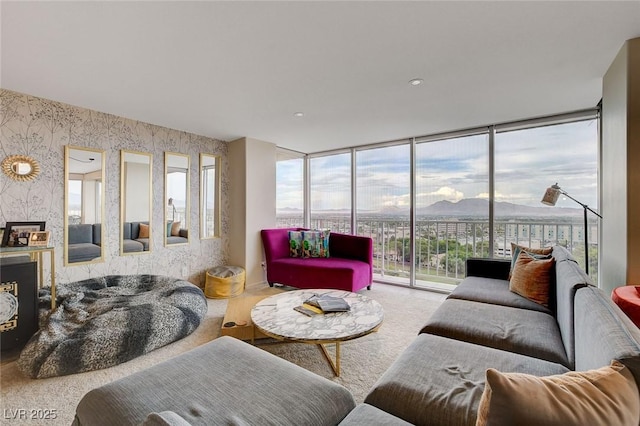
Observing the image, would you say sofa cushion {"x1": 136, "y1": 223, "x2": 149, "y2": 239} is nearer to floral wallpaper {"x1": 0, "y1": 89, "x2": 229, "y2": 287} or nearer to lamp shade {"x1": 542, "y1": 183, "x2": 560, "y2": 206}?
floral wallpaper {"x1": 0, "y1": 89, "x2": 229, "y2": 287}

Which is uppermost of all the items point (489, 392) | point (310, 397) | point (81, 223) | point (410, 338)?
point (81, 223)

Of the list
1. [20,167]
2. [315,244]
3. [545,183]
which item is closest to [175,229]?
[20,167]

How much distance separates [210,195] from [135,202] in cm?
97

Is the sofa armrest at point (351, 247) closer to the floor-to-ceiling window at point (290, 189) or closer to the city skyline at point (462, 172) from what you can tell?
the city skyline at point (462, 172)

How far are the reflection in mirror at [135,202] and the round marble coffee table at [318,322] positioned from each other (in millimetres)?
1967

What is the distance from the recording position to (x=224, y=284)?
3.61 meters

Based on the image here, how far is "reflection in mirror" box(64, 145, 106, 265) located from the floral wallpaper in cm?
5

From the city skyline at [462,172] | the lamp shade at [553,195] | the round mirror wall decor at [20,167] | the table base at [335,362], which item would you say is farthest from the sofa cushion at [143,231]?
the lamp shade at [553,195]

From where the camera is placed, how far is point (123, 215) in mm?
3146

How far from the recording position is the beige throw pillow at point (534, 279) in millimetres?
2014

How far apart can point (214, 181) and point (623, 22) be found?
4142mm

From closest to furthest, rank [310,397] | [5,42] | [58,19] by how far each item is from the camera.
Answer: [310,397] < [58,19] < [5,42]

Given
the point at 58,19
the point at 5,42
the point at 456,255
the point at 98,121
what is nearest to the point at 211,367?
the point at 58,19

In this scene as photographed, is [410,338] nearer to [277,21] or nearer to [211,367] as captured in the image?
[211,367]
